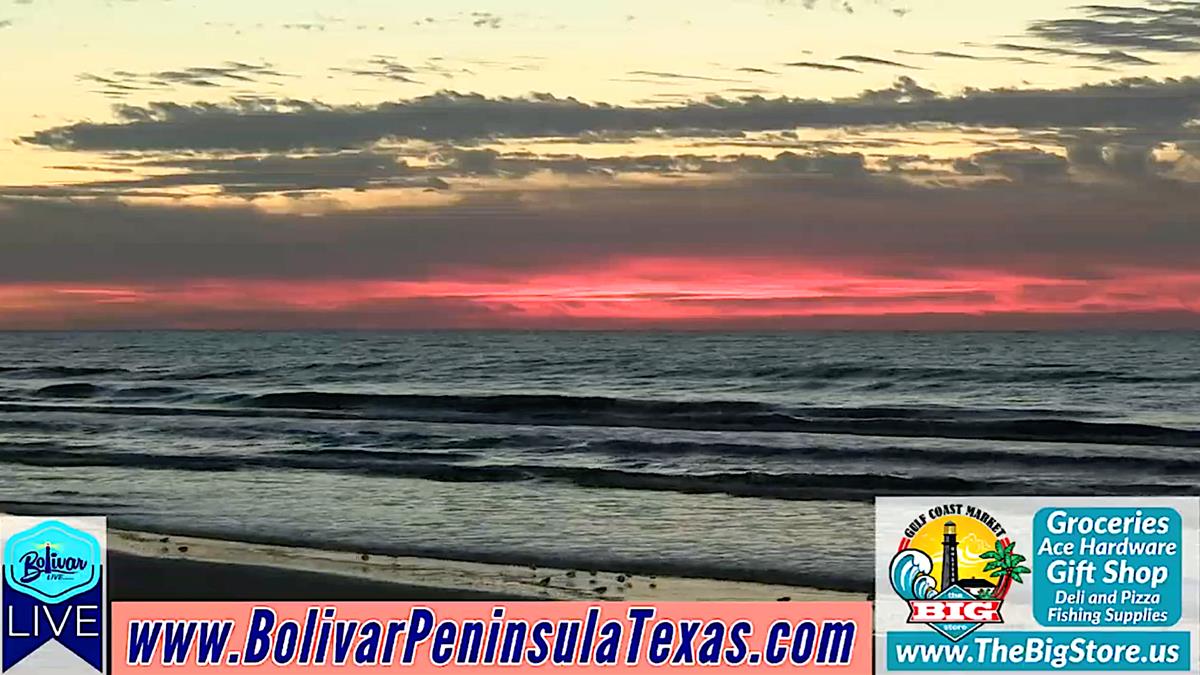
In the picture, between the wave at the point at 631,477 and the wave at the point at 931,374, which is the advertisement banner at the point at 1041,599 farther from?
the wave at the point at 931,374

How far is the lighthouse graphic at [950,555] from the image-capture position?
10234mm

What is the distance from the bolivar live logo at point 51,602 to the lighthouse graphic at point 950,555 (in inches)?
242

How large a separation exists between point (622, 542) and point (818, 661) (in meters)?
4.75

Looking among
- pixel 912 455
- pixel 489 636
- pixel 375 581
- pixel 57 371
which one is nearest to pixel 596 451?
pixel 912 455

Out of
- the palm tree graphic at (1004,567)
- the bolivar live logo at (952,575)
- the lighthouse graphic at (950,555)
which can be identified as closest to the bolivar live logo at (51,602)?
the bolivar live logo at (952,575)

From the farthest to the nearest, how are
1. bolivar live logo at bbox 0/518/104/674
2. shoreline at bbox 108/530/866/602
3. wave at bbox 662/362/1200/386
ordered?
wave at bbox 662/362/1200/386 < shoreline at bbox 108/530/866/602 < bolivar live logo at bbox 0/518/104/674

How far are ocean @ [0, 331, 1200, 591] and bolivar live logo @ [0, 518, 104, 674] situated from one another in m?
2.79

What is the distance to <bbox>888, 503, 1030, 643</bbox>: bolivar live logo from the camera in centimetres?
1014

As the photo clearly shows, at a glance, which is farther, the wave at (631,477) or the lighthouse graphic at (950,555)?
the wave at (631,477)

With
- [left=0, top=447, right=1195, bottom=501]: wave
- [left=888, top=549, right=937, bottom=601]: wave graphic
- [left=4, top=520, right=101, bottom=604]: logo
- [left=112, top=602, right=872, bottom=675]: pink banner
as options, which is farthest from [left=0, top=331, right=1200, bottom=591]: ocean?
[left=4, top=520, right=101, bottom=604]: logo

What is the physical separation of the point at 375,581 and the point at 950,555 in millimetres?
5056

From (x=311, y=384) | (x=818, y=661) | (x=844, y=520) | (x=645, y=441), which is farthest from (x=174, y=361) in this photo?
(x=818, y=661)

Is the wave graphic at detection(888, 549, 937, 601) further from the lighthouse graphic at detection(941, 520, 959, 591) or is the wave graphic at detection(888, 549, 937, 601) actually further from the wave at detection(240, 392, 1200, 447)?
the wave at detection(240, 392, 1200, 447)

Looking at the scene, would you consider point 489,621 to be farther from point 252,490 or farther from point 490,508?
point 252,490
